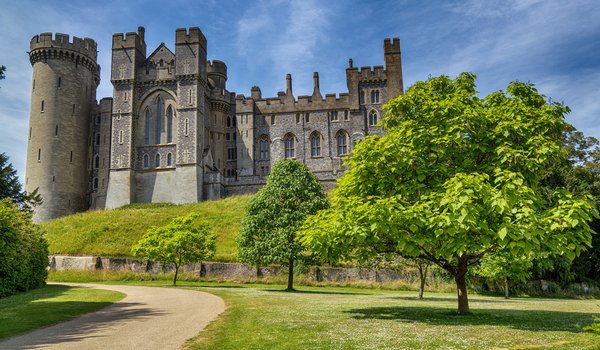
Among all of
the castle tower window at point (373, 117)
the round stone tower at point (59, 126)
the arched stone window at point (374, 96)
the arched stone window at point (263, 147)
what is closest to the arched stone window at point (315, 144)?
the arched stone window at point (263, 147)

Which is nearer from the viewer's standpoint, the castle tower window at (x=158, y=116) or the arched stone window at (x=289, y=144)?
the castle tower window at (x=158, y=116)

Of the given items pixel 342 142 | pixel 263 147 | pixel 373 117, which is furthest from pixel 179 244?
pixel 373 117

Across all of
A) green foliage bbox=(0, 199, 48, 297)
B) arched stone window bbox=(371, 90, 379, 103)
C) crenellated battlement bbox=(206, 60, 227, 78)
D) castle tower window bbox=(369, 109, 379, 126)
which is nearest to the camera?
green foliage bbox=(0, 199, 48, 297)

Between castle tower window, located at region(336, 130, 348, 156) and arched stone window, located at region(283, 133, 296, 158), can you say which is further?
arched stone window, located at region(283, 133, 296, 158)

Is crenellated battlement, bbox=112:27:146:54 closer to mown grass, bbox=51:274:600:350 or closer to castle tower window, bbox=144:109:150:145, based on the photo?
castle tower window, bbox=144:109:150:145

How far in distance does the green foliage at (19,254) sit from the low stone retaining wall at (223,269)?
8754 millimetres

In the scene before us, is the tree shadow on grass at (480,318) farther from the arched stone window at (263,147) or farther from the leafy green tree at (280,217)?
the arched stone window at (263,147)

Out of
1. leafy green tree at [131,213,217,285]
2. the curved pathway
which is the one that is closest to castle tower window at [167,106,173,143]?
leafy green tree at [131,213,217,285]

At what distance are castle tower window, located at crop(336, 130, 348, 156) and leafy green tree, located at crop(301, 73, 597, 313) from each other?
2225 inches

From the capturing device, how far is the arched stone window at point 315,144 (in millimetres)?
76369

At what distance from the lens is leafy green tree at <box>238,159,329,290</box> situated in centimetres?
2944

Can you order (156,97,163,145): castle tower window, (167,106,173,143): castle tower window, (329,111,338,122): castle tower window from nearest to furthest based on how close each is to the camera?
1. (167,106,173,143): castle tower window
2. (156,97,163,145): castle tower window
3. (329,111,338,122): castle tower window

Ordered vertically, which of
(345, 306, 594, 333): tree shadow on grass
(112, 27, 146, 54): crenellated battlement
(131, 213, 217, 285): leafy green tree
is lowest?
(345, 306, 594, 333): tree shadow on grass

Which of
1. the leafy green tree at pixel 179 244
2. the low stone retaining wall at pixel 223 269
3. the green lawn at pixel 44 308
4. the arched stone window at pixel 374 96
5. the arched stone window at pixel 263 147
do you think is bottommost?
the green lawn at pixel 44 308
